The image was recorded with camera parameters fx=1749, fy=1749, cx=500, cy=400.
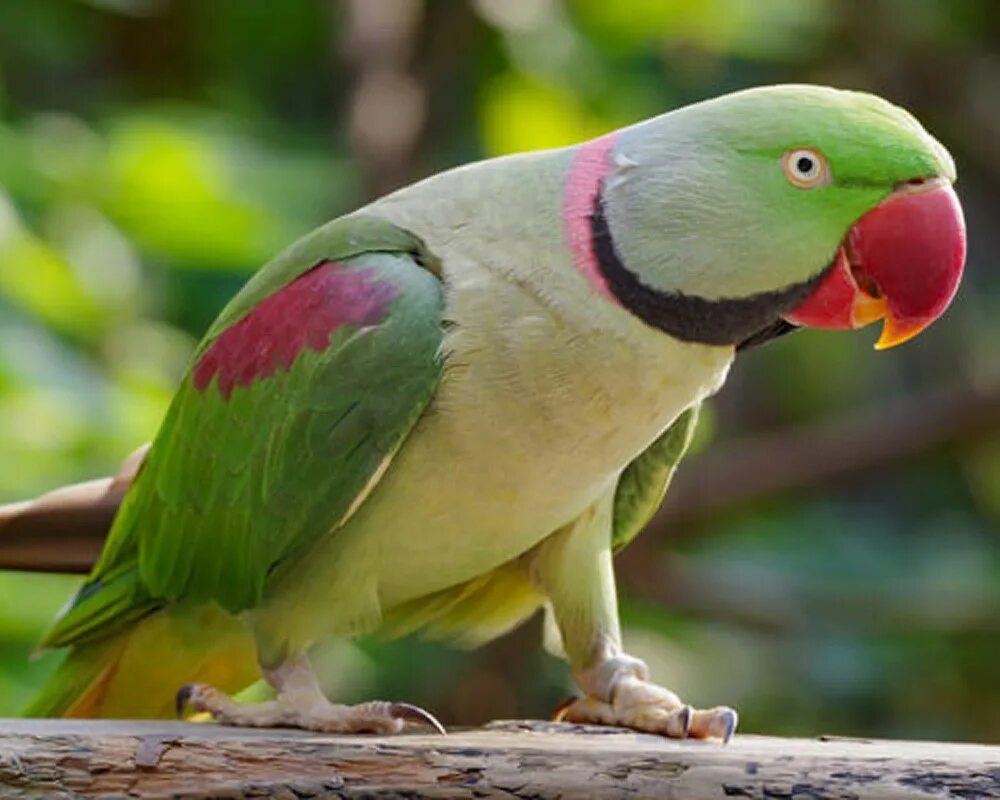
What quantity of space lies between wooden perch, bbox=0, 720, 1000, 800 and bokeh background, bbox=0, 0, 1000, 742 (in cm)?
126

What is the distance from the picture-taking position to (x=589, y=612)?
1809mm

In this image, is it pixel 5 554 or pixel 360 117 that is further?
pixel 360 117

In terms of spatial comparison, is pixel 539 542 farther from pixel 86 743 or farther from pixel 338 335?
pixel 86 743

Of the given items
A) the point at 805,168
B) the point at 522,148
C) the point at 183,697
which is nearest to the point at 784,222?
the point at 805,168

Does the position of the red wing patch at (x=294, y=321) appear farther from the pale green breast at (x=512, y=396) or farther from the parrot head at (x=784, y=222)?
the parrot head at (x=784, y=222)

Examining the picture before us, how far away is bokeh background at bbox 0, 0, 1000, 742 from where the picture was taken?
2887mm

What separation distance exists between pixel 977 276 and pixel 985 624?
107 centimetres

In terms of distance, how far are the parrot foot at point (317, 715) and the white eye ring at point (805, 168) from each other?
0.58 metres

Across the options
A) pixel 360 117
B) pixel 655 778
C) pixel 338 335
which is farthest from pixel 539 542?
pixel 360 117

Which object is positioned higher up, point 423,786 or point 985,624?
point 985,624

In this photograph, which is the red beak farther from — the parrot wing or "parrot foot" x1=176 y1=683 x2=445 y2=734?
"parrot foot" x1=176 y1=683 x2=445 y2=734

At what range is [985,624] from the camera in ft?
12.9

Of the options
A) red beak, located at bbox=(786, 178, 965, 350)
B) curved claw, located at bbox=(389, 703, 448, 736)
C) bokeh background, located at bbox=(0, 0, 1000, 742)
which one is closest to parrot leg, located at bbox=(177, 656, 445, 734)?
curved claw, located at bbox=(389, 703, 448, 736)

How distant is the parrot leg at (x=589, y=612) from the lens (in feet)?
5.77
